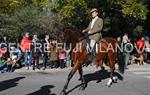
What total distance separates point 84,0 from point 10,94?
31.6 ft

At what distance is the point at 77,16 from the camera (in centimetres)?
2222

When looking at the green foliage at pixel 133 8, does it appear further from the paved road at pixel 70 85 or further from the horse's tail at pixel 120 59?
the horse's tail at pixel 120 59

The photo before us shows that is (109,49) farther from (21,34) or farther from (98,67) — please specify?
(21,34)

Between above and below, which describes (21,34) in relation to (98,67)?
above

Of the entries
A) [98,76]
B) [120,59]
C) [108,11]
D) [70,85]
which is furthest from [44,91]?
[108,11]

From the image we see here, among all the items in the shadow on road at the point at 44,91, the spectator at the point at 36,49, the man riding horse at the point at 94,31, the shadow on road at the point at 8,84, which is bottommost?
the shadow on road at the point at 44,91

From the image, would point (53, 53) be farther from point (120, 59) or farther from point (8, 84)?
point (8, 84)

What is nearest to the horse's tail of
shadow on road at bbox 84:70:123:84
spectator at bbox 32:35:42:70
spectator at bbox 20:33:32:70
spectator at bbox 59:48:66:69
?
shadow on road at bbox 84:70:123:84

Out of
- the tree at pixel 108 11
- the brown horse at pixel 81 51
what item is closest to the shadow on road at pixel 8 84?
the brown horse at pixel 81 51

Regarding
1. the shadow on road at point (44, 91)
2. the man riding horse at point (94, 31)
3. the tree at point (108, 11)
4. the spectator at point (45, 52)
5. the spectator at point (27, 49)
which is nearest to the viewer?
the shadow on road at point (44, 91)

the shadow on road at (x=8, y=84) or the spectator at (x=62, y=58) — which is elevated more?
the spectator at (x=62, y=58)

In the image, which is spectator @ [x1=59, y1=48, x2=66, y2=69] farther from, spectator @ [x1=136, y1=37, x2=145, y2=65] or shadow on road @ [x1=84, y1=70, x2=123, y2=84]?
spectator @ [x1=136, y1=37, x2=145, y2=65]

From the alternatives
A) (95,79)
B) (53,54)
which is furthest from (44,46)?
(95,79)

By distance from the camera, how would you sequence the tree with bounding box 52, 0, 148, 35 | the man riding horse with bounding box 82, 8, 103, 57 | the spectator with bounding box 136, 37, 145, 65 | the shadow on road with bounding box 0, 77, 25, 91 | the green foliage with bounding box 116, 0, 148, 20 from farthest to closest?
1. the spectator with bounding box 136, 37, 145, 65
2. the green foliage with bounding box 116, 0, 148, 20
3. the tree with bounding box 52, 0, 148, 35
4. the shadow on road with bounding box 0, 77, 25, 91
5. the man riding horse with bounding box 82, 8, 103, 57
